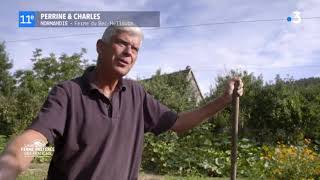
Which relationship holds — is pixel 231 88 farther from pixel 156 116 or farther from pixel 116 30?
pixel 116 30

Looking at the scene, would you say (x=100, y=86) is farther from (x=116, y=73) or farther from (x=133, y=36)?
(x=133, y=36)

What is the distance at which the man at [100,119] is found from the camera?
6.73 ft

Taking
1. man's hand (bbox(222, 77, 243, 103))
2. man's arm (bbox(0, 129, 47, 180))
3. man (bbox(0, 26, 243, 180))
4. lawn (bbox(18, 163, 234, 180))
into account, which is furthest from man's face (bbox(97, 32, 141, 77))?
lawn (bbox(18, 163, 234, 180))

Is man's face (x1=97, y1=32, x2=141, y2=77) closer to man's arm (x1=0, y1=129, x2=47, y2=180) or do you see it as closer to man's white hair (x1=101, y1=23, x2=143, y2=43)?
man's white hair (x1=101, y1=23, x2=143, y2=43)

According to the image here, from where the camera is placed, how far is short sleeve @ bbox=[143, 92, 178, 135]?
8.33 ft

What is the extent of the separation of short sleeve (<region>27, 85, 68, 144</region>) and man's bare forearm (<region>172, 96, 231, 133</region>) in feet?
2.71

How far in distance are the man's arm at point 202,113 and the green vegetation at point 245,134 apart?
15.8 feet

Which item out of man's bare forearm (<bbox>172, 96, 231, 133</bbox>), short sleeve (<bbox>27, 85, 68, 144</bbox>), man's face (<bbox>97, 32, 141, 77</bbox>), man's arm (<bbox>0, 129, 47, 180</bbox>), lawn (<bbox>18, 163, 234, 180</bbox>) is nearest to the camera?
man's arm (<bbox>0, 129, 47, 180</bbox>)

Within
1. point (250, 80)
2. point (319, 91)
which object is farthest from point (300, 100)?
point (250, 80)

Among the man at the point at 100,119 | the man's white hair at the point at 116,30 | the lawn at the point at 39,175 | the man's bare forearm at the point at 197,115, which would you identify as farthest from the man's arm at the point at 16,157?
the lawn at the point at 39,175

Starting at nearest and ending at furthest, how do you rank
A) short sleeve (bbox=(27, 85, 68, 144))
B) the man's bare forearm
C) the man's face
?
short sleeve (bbox=(27, 85, 68, 144)) < the man's face < the man's bare forearm

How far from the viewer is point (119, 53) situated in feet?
7.54

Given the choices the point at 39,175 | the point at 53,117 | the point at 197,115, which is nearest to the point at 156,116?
the point at 197,115

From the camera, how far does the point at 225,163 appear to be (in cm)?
1024
